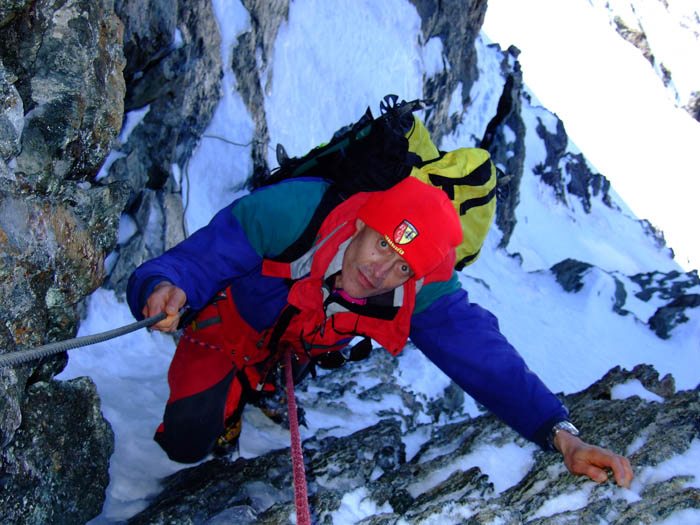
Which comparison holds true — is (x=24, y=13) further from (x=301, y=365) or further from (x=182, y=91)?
(x=182, y=91)

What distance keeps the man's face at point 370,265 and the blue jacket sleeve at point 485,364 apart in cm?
44

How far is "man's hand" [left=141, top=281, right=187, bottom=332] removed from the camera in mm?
2191

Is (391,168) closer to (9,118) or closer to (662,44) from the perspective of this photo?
(9,118)

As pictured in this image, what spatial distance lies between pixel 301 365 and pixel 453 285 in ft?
3.73

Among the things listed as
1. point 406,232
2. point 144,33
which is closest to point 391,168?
point 406,232

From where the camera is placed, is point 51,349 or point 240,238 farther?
point 240,238

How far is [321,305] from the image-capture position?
288 cm

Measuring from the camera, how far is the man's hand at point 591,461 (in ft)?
8.08

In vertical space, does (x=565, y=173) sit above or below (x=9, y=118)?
above

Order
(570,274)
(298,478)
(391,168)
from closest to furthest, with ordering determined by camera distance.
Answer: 1. (298,478)
2. (391,168)
3. (570,274)

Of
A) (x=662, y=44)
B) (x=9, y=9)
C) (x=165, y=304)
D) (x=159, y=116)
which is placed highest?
(x=662, y=44)

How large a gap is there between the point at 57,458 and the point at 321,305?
130 centimetres

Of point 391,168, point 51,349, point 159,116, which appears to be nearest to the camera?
point 51,349

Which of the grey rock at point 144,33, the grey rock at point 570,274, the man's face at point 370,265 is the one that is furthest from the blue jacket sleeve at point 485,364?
the grey rock at point 570,274
